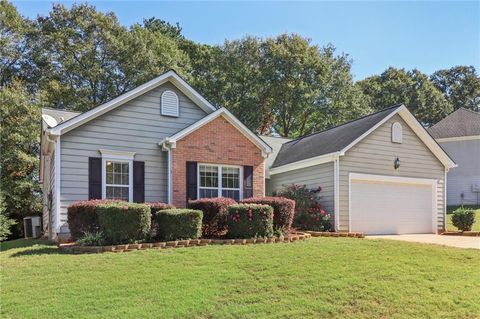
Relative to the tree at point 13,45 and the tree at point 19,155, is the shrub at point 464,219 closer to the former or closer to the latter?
the tree at point 19,155

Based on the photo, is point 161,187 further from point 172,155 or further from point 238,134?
point 238,134

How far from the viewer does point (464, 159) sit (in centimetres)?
2891

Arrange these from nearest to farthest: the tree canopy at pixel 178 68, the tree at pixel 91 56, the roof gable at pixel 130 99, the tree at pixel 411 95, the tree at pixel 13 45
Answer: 1. the roof gable at pixel 130 99
2. the tree at pixel 13 45
3. the tree canopy at pixel 178 68
4. the tree at pixel 91 56
5. the tree at pixel 411 95

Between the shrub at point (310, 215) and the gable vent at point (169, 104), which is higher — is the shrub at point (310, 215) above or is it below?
below

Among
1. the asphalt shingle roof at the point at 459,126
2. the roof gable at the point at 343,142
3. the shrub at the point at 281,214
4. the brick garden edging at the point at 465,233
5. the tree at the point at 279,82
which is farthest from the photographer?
the tree at the point at 279,82

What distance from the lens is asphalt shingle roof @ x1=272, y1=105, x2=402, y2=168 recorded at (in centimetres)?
1728

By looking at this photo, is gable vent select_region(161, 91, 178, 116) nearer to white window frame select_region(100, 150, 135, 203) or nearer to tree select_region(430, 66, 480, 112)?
white window frame select_region(100, 150, 135, 203)

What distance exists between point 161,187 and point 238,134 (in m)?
3.29

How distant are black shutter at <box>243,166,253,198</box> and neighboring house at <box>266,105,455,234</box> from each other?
9.76ft

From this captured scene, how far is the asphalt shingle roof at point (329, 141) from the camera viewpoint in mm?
17281

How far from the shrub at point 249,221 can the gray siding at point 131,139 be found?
12.8 ft

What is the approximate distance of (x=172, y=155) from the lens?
48.1ft

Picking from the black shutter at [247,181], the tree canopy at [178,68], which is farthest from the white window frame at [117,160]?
the tree canopy at [178,68]

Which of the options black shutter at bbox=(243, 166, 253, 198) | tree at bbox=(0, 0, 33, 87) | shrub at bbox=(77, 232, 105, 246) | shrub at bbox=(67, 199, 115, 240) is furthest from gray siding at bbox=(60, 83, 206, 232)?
tree at bbox=(0, 0, 33, 87)
